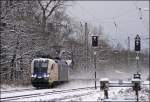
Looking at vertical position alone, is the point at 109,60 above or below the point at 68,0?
below

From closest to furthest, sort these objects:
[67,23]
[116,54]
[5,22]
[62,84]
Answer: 1. [5,22]
2. [62,84]
3. [67,23]
4. [116,54]

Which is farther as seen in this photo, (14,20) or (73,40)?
(73,40)

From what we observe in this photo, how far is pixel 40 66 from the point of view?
150 ft

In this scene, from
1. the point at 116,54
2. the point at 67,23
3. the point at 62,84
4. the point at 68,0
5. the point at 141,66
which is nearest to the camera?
the point at 62,84

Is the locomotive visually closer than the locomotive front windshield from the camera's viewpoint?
Yes

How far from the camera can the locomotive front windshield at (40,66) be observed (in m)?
45.5

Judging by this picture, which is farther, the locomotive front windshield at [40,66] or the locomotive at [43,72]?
the locomotive front windshield at [40,66]

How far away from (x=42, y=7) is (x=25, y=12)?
8.23 metres

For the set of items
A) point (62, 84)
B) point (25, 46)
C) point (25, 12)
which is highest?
point (25, 12)

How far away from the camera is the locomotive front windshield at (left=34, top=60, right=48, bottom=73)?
45469 mm

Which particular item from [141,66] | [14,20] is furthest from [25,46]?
[141,66]

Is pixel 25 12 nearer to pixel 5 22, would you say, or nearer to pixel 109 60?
pixel 5 22

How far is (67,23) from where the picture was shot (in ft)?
192

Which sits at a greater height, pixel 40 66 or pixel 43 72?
pixel 40 66
